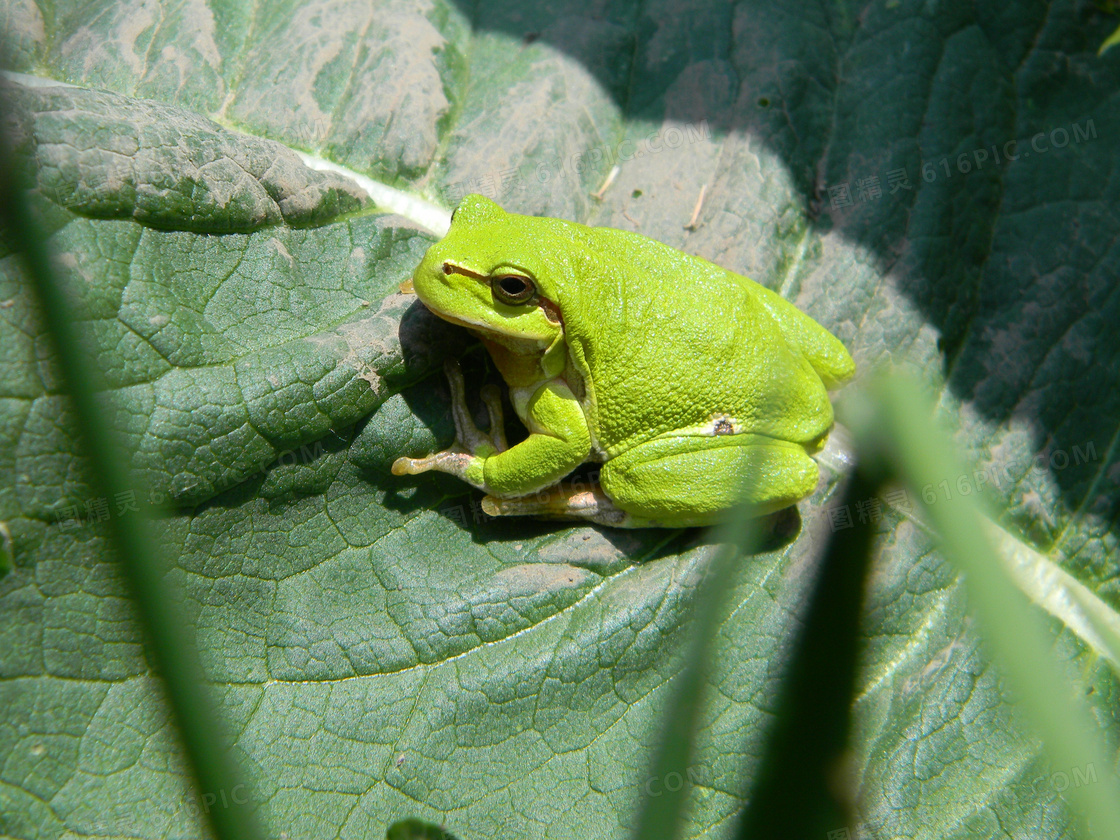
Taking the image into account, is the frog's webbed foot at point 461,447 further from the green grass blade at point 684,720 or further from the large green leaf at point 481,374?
the green grass blade at point 684,720

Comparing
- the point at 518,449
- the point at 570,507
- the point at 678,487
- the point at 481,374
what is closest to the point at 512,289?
the point at 481,374

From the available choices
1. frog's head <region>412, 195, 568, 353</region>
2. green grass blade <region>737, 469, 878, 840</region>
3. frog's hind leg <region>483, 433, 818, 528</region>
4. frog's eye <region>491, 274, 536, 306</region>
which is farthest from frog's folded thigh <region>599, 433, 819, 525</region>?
green grass blade <region>737, 469, 878, 840</region>

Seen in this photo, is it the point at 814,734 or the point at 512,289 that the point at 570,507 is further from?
the point at 814,734

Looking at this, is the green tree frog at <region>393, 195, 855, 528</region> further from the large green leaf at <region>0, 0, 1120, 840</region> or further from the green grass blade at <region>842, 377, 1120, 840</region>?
the green grass blade at <region>842, 377, 1120, 840</region>

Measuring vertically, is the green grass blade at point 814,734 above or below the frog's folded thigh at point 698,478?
above

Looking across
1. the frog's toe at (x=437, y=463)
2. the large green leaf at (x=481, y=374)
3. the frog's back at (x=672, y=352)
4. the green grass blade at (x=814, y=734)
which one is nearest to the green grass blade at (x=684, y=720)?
the green grass blade at (x=814, y=734)

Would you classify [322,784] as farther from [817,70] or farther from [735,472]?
[817,70]
